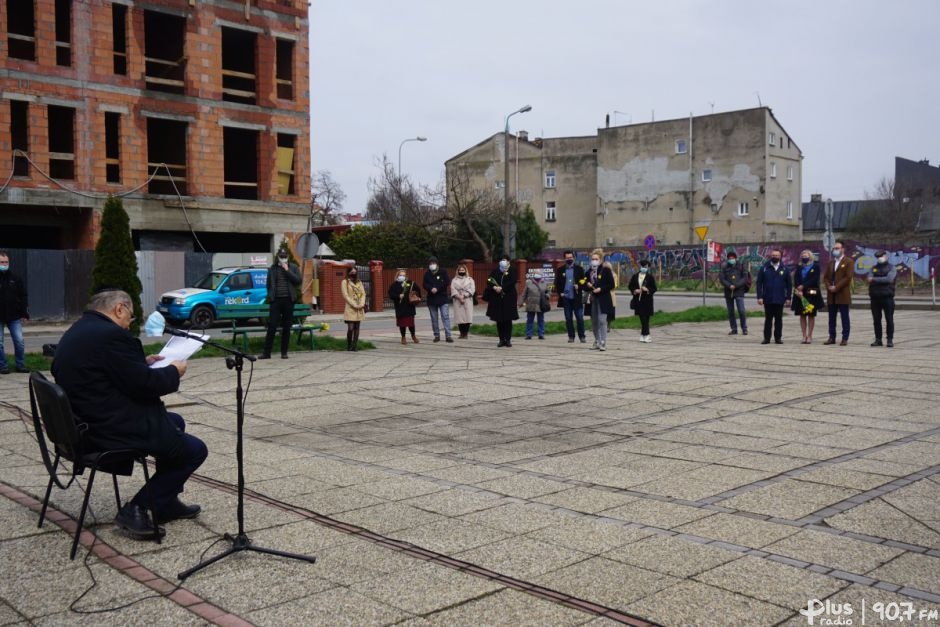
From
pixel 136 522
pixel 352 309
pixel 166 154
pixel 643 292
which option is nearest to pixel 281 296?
pixel 352 309

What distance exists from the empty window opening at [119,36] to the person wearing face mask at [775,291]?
2348 cm

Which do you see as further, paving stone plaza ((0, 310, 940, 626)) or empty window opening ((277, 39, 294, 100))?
empty window opening ((277, 39, 294, 100))

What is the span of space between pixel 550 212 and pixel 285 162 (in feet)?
118

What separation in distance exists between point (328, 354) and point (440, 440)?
28.2 ft

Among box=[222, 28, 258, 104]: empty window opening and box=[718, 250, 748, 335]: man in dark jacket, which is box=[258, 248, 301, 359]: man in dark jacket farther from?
box=[222, 28, 258, 104]: empty window opening

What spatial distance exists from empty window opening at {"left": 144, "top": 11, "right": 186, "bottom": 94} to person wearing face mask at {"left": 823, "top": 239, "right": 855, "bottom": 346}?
24116 millimetres

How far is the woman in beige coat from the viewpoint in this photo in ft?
56.5

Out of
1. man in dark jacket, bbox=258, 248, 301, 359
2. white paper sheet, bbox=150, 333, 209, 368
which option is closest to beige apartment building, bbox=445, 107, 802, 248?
man in dark jacket, bbox=258, 248, 301, 359

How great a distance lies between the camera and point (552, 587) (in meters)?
4.36

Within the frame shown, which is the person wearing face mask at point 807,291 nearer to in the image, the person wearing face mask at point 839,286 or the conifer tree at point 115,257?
the person wearing face mask at point 839,286

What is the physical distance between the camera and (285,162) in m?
35.1

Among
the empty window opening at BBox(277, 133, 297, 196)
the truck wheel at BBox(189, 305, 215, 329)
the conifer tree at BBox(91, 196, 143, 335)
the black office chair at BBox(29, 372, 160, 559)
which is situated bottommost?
the truck wheel at BBox(189, 305, 215, 329)

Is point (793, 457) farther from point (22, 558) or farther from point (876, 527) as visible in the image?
point (22, 558)

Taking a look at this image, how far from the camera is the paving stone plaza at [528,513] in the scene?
13.6 feet
